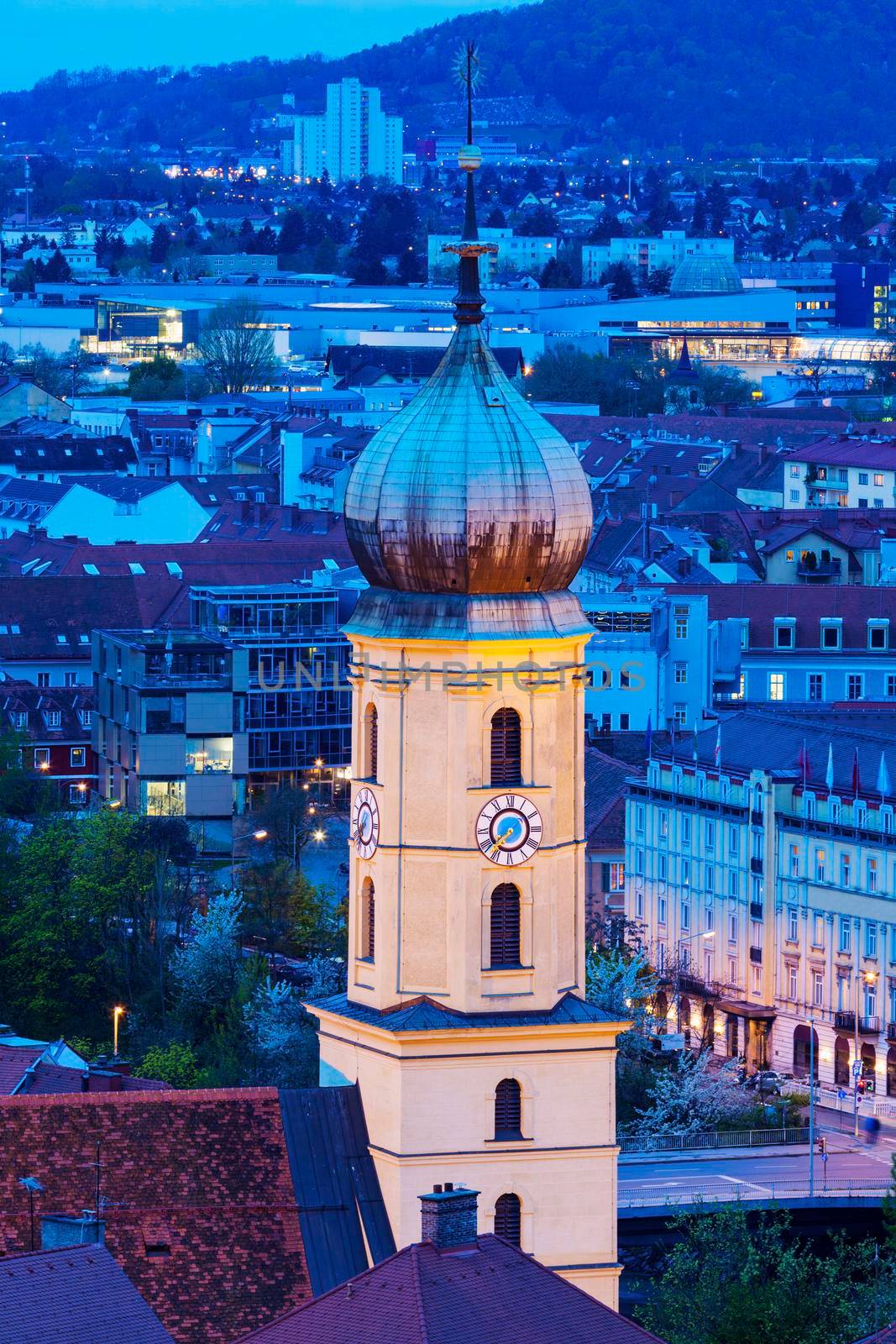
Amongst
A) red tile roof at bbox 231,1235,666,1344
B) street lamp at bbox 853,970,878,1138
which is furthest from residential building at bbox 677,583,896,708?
red tile roof at bbox 231,1235,666,1344

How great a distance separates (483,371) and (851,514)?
9707 cm

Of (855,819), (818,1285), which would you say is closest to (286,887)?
(855,819)

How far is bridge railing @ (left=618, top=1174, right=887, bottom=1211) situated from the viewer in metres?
64.1

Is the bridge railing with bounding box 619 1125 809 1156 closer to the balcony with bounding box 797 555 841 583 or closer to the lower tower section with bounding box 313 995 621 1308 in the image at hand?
the lower tower section with bounding box 313 995 621 1308

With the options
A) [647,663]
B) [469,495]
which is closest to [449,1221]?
[469,495]

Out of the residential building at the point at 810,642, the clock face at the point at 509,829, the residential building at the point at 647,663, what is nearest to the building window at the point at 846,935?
the residential building at the point at 647,663

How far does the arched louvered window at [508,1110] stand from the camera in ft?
143

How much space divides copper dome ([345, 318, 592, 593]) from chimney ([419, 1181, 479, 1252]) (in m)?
7.83

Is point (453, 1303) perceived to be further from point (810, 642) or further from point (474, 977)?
point (810, 642)

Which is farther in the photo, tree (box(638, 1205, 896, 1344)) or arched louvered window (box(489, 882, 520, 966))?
tree (box(638, 1205, 896, 1344))

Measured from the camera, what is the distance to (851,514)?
14075cm

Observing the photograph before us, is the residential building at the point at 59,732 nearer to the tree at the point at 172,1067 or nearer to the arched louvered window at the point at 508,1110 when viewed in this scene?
the tree at the point at 172,1067

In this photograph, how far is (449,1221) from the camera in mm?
37469

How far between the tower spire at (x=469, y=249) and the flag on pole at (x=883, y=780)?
36570 millimetres
